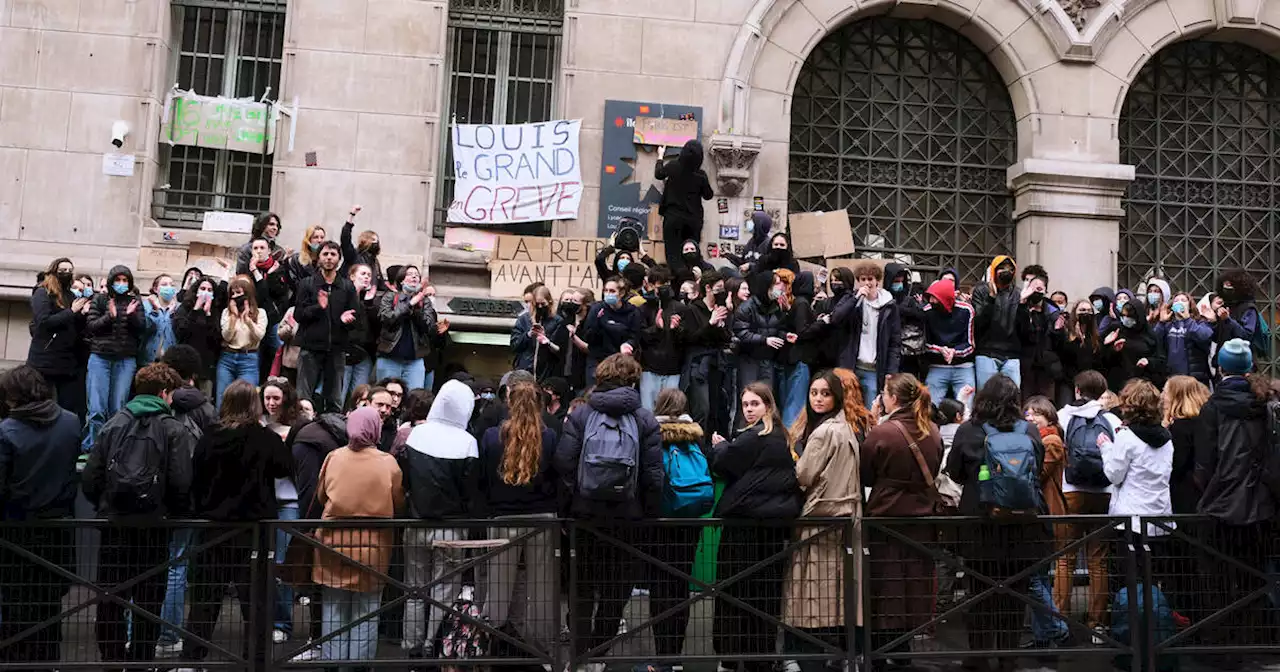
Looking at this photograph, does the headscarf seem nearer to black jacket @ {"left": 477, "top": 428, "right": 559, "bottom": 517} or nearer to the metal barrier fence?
the metal barrier fence

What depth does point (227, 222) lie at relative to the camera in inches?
589

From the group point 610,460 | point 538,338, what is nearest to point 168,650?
point 610,460

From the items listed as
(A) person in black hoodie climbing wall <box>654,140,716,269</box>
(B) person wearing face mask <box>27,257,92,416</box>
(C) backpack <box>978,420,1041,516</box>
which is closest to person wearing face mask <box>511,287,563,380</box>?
(A) person in black hoodie climbing wall <box>654,140,716,269</box>

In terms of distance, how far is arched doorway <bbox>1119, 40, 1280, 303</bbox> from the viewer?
54.0 ft

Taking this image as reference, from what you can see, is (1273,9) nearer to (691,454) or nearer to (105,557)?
(691,454)

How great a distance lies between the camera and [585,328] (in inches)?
467

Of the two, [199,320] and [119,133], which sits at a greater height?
[119,133]

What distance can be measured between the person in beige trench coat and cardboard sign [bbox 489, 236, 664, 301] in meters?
6.46

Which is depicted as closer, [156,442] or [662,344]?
[156,442]

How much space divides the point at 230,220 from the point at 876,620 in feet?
32.0

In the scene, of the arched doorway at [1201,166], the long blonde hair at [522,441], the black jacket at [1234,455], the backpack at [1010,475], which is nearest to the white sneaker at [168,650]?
the long blonde hair at [522,441]

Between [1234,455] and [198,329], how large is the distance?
8.81 metres

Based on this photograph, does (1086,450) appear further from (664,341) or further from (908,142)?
(908,142)

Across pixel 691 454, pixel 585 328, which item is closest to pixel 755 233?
pixel 585 328
